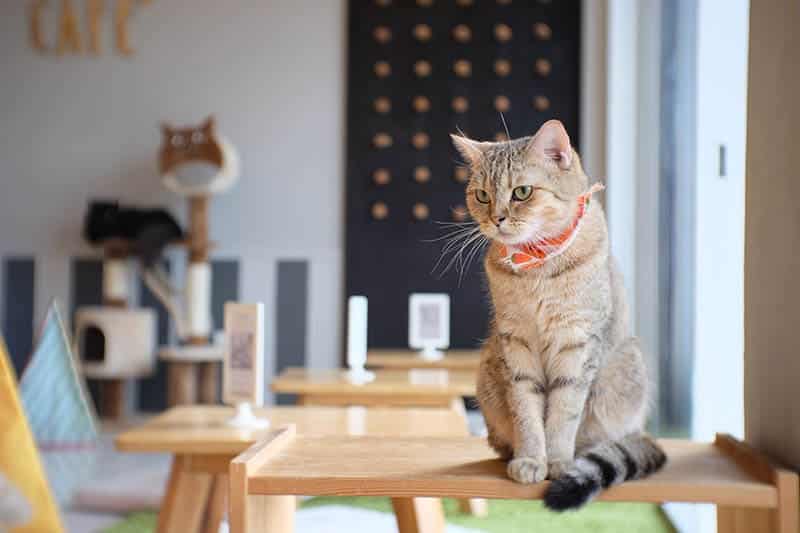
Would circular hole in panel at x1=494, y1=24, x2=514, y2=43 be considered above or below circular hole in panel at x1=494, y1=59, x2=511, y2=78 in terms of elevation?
above

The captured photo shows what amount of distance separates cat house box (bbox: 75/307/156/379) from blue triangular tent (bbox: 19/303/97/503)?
1.12 metres

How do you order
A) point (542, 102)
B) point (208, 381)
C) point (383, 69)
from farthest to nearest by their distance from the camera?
point (383, 69), point (542, 102), point (208, 381)

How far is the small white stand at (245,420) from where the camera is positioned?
200 cm

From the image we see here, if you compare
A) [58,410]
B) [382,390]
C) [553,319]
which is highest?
[553,319]

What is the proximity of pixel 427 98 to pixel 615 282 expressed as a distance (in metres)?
3.32

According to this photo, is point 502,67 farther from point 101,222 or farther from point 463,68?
point 101,222

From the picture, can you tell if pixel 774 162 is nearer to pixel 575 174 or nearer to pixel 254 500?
pixel 575 174

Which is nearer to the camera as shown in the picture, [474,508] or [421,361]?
[474,508]

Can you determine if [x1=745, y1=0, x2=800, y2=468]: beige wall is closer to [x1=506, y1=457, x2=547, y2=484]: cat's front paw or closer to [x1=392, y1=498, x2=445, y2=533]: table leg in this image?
[x1=506, y1=457, x2=547, y2=484]: cat's front paw

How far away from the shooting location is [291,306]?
4.45 metres

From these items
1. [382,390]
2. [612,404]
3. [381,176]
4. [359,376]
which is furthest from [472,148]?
[381,176]

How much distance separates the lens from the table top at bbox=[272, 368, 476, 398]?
101 inches

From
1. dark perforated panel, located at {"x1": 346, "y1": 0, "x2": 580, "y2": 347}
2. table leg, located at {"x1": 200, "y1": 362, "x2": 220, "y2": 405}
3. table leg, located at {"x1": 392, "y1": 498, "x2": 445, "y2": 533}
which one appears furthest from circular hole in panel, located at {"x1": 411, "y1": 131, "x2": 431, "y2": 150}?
table leg, located at {"x1": 392, "y1": 498, "x2": 445, "y2": 533}

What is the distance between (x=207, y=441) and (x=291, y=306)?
2.66 meters
